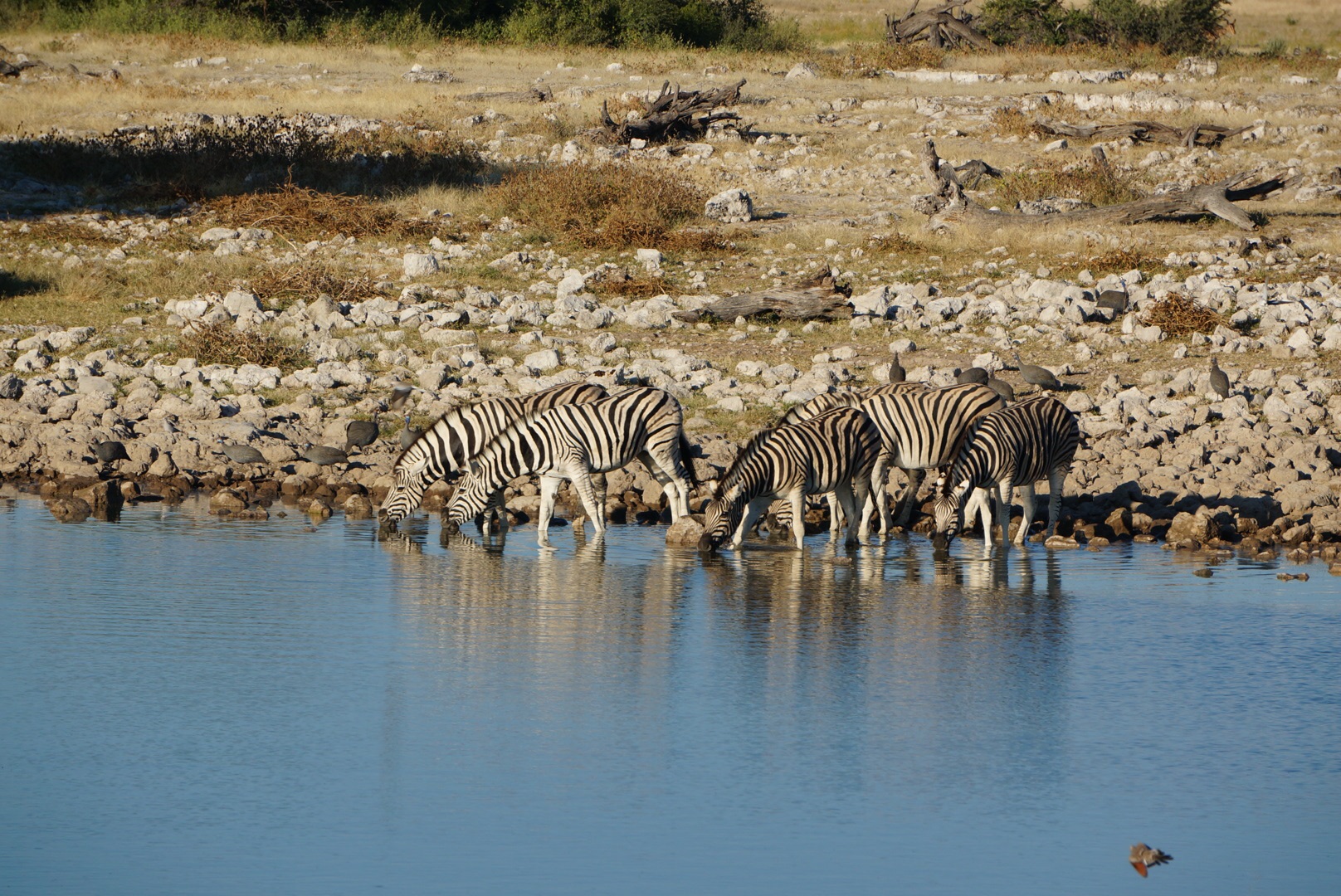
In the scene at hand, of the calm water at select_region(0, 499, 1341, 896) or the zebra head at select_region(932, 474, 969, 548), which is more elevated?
the zebra head at select_region(932, 474, 969, 548)

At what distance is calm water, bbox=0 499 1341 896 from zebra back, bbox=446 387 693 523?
0.98 m

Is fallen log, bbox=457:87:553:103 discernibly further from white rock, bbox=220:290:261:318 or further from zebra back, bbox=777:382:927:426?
zebra back, bbox=777:382:927:426

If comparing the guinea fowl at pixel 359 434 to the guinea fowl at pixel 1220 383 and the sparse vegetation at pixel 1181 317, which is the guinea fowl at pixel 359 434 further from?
A: the sparse vegetation at pixel 1181 317

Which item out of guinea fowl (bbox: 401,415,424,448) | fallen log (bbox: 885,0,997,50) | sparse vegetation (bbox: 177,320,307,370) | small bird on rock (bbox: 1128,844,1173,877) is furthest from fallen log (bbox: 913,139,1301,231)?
fallen log (bbox: 885,0,997,50)

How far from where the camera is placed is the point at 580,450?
41.3 feet

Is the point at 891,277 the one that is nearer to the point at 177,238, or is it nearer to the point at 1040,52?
the point at 177,238

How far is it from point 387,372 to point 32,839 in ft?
37.3

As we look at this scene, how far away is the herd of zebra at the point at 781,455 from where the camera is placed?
12.1m

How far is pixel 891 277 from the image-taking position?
69.1 feet

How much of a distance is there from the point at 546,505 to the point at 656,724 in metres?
5.01

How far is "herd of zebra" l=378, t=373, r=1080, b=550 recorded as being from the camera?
12117 mm

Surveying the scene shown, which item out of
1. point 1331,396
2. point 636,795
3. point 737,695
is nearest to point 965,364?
point 1331,396

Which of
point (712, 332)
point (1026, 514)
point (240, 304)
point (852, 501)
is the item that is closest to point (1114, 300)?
point (712, 332)

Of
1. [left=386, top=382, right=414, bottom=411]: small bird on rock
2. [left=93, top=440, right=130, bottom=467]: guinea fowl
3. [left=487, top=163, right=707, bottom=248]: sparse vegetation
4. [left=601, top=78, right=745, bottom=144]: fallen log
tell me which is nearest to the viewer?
[left=93, top=440, right=130, bottom=467]: guinea fowl
